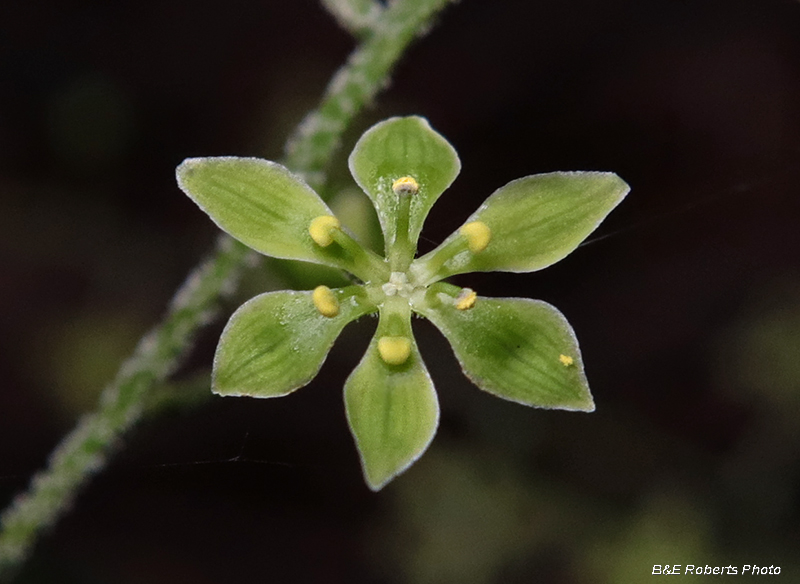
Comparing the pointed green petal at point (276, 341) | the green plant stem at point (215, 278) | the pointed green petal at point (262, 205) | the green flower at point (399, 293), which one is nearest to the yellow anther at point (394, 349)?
the green flower at point (399, 293)

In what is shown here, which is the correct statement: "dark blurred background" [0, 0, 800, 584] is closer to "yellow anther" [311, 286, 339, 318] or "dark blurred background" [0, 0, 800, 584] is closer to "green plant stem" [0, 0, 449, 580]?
"green plant stem" [0, 0, 449, 580]

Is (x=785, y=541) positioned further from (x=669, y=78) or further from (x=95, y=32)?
(x=95, y=32)

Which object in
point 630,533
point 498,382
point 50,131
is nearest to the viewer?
point 498,382

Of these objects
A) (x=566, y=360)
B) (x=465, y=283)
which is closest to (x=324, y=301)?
(x=566, y=360)

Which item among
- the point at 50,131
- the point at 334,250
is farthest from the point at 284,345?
the point at 50,131

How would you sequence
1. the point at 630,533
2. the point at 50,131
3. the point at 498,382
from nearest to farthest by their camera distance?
the point at 498,382 → the point at 630,533 → the point at 50,131

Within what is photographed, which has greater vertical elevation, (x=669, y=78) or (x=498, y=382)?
(x=669, y=78)

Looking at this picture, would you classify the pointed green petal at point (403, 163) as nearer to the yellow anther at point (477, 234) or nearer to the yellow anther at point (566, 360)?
the yellow anther at point (477, 234)
